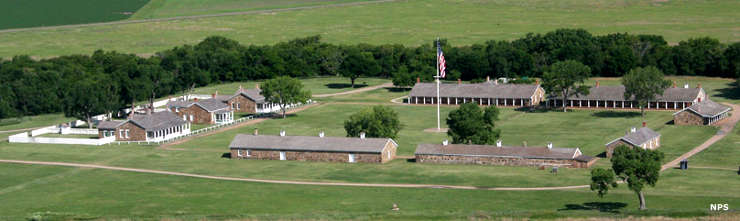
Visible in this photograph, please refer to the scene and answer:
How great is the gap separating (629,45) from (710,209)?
105m

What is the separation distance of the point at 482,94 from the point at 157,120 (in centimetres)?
4808

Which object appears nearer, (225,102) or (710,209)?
(710,209)

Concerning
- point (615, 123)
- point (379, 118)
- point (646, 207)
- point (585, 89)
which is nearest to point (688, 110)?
point (615, 123)

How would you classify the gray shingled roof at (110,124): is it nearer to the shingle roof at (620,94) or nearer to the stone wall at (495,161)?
the stone wall at (495,161)

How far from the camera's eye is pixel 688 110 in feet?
399

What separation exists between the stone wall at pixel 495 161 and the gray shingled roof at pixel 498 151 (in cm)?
31

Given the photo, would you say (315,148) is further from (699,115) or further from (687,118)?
(699,115)

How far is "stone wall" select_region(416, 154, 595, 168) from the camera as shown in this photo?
3792 inches

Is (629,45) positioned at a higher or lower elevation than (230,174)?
higher

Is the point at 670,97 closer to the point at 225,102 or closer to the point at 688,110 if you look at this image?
the point at 688,110

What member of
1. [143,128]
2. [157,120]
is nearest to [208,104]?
[157,120]

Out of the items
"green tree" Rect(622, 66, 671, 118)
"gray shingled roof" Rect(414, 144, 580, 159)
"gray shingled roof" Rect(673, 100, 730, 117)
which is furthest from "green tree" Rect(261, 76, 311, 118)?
"gray shingled roof" Rect(673, 100, 730, 117)

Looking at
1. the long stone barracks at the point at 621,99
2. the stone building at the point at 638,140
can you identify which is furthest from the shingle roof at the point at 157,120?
the stone building at the point at 638,140

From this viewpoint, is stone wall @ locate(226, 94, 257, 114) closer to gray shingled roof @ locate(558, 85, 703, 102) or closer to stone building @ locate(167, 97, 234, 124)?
stone building @ locate(167, 97, 234, 124)
